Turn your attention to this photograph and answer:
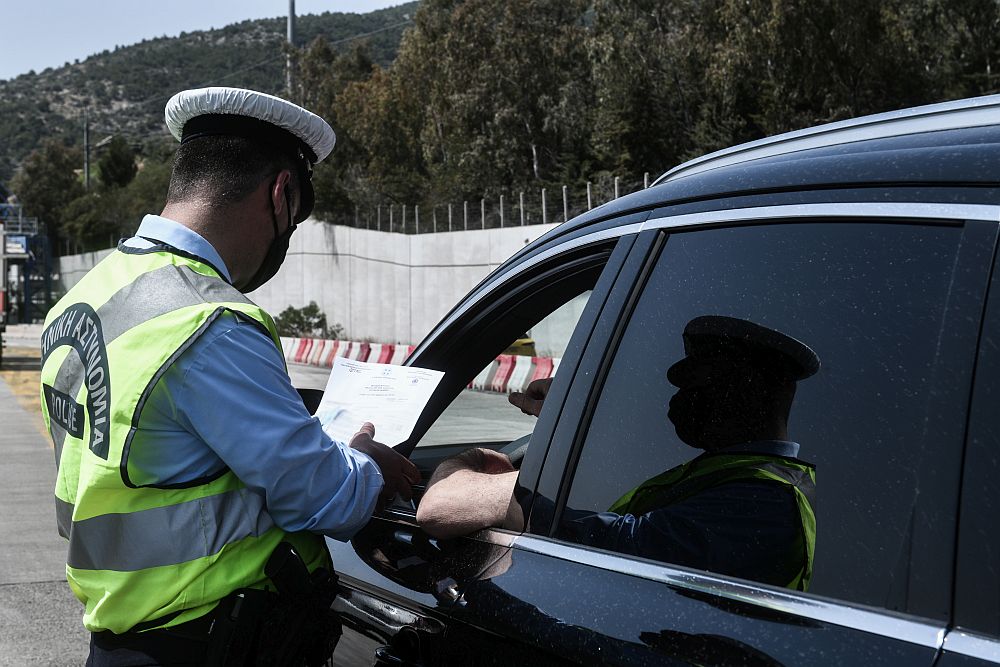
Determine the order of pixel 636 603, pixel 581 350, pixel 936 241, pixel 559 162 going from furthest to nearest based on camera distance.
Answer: pixel 559 162 < pixel 581 350 < pixel 636 603 < pixel 936 241

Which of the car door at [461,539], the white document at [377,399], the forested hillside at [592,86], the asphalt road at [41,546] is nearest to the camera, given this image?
the car door at [461,539]

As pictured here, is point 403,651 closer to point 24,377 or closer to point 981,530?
point 981,530

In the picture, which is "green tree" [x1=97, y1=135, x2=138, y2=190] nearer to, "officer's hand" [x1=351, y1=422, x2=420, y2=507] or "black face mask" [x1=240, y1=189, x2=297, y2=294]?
"black face mask" [x1=240, y1=189, x2=297, y2=294]

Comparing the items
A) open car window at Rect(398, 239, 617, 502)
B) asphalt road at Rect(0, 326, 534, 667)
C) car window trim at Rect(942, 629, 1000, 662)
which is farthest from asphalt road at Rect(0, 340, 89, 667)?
car window trim at Rect(942, 629, 1000, 662)

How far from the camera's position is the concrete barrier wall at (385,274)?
39750mm

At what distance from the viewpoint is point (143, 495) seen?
6.84ft

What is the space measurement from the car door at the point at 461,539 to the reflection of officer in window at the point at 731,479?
0.81 feet

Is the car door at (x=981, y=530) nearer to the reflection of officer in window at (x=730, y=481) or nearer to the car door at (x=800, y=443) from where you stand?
the car door at (x=800, y=443)

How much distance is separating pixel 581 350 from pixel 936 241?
0.72 metres

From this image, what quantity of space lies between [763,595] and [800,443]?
0.68 ft

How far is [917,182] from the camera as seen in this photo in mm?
1428

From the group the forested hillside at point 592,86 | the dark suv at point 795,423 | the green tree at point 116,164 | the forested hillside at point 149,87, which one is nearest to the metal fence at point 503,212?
the forested hillside at point 592,86

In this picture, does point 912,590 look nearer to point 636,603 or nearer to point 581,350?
point 636,603

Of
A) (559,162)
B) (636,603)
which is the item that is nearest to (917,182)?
(636,603)
